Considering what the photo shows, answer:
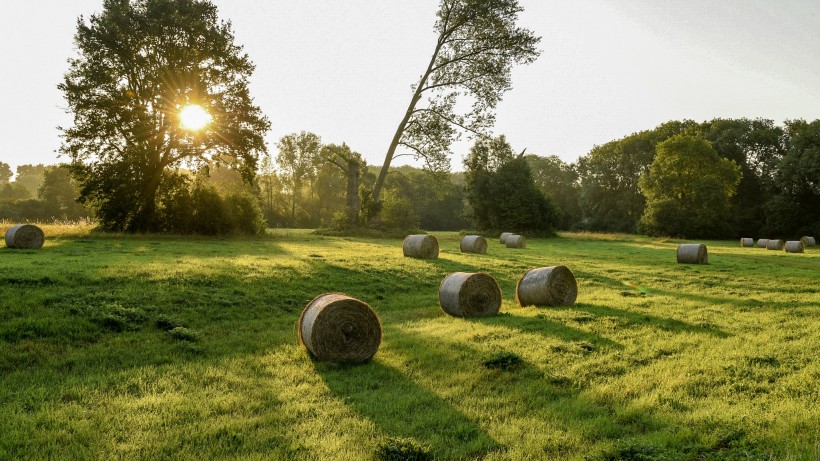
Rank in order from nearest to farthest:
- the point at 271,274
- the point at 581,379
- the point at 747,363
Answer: the point at 581,379 < the point at 747,363 < the point at 271,274

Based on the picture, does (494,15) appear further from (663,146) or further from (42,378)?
(42,378)

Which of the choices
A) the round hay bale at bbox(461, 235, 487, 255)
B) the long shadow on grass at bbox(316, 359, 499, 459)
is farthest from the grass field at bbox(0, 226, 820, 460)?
the round hay bale at bbox(461, 235, 487, 255)

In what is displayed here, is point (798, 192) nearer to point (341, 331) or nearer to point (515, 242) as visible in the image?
point (515, 242)

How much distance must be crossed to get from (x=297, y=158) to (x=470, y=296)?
85596 millimetres

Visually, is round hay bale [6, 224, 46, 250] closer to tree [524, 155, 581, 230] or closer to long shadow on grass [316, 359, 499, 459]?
long shadow on grass [316, 359, 499, 459]

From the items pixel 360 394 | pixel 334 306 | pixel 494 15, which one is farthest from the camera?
pixel 494 15

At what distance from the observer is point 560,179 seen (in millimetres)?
99062

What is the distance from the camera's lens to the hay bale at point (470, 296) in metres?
13.1

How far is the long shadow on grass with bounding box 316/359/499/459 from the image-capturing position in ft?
18.3

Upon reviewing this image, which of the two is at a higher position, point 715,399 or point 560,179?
point 560,179

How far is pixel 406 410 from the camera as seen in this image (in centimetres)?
660

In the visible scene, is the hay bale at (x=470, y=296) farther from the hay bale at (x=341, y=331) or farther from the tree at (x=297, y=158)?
the tree at (x=297, y=158)

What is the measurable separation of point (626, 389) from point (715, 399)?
1.14 metres

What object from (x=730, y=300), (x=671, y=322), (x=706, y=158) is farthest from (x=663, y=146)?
(x=671, y=322)
